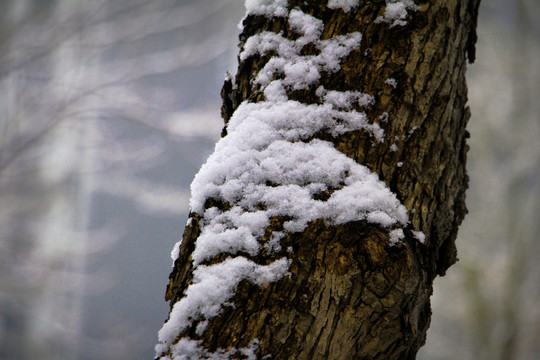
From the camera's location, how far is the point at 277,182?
2.38ft

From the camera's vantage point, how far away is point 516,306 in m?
4.41

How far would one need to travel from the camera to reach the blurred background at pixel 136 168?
2977 mm

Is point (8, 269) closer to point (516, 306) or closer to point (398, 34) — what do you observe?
point (398, 34)

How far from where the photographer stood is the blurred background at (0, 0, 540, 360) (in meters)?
2.98

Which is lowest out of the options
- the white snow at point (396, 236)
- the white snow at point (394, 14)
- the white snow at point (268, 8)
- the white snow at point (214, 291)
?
the white snow at point (214, 291)

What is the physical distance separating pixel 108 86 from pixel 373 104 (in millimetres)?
2950

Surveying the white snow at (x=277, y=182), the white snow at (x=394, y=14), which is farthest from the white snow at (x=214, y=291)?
the white snow at (x=394, y=14)

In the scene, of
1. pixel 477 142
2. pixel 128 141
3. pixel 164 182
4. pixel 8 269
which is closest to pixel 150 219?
pixel 164 182

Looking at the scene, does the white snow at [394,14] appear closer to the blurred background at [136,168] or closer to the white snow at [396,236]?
the white snow at [396,236]

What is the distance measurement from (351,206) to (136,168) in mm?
3156

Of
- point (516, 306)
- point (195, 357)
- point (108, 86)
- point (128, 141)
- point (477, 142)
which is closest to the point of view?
point (195, 357)

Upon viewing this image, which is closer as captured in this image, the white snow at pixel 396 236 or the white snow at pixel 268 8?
the white snow at pixel 396 236

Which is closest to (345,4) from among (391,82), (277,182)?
(391,82)

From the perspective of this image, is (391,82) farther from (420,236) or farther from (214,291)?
(214,291)
